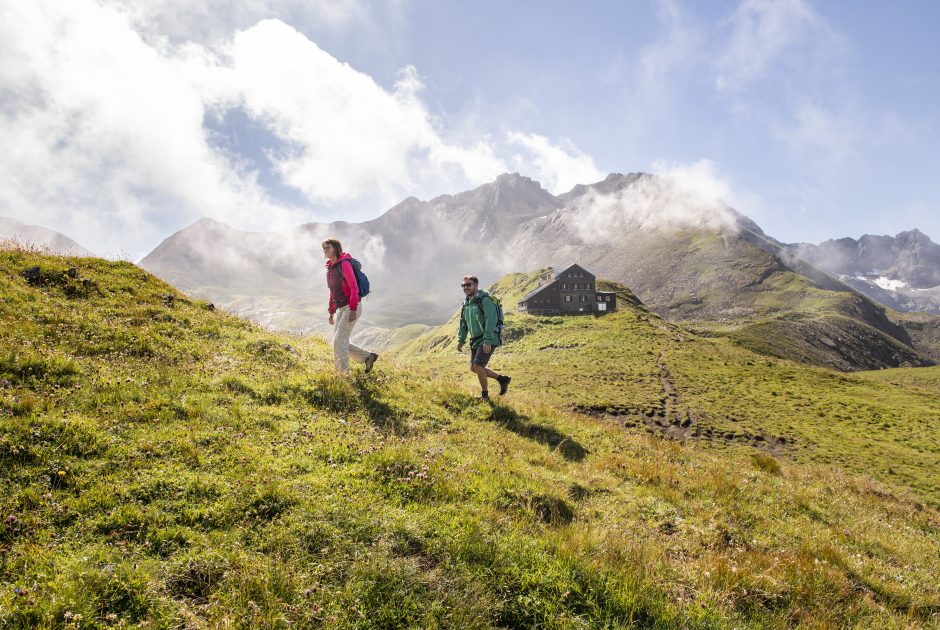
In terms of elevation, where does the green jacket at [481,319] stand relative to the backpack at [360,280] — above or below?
below

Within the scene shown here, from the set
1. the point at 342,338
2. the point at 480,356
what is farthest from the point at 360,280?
the point at 480,356

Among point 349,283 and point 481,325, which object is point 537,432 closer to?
point 481,325

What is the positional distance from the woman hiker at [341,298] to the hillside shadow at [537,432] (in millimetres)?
4720

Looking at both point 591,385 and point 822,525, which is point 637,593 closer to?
point 822,525

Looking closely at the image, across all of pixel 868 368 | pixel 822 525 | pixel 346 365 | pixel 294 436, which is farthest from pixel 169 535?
pixel 868 368

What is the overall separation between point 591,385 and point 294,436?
30.8 metres

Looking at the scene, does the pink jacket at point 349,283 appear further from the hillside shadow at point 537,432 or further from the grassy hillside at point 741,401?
the grassy hillside at point 741,401

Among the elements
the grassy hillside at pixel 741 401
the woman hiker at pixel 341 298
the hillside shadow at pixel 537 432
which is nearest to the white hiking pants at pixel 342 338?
the woman hiker at pixel 341 298

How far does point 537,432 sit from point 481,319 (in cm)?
395

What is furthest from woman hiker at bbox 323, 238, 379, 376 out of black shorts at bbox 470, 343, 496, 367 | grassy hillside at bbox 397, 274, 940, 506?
grassy hillside at bbox 397, 274, 940, 506

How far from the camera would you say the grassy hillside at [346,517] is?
3.92 metres

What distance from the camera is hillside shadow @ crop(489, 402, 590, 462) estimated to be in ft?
34.9

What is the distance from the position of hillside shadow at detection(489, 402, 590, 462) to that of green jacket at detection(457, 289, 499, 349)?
2.08m

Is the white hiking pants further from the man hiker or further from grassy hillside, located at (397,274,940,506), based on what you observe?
grassy hillside, located at (397,274,940,506)
